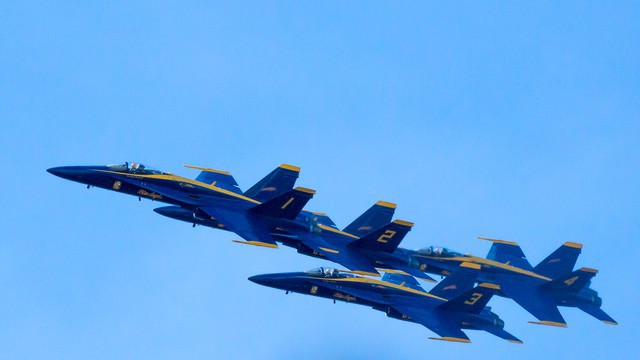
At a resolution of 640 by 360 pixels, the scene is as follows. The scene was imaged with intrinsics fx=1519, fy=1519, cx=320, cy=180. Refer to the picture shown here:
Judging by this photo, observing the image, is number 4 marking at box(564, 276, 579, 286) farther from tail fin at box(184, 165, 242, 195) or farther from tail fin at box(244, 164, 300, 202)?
tail fin at box(184, 165, 242, 195)

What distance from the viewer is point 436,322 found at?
404ft

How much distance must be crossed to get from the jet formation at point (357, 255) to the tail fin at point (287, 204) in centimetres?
8

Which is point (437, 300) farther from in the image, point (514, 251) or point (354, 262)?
point (514, 251)

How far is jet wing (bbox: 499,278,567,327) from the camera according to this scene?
13212cm

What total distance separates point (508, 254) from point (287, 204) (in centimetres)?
2485

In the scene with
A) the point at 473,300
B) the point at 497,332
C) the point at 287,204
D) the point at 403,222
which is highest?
the point at 287,204

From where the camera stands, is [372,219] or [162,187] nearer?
[162,187]

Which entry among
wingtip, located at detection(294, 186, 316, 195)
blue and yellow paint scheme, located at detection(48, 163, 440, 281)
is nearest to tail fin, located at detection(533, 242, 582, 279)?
blue and yellow paint scheme, located at detection(48, 163, 440, 281)

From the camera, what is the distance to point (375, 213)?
133 m

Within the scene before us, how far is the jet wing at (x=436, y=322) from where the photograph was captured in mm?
121938

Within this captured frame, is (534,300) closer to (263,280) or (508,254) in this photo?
(508,254)

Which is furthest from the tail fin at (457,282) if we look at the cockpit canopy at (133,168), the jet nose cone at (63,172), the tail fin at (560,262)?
the jet nose cone at (63,172)

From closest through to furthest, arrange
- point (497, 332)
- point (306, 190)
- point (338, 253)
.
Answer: point (306, 190) → point (338, 253) → point (497, 332)

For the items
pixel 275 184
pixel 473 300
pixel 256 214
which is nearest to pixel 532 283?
pixel 473 300
